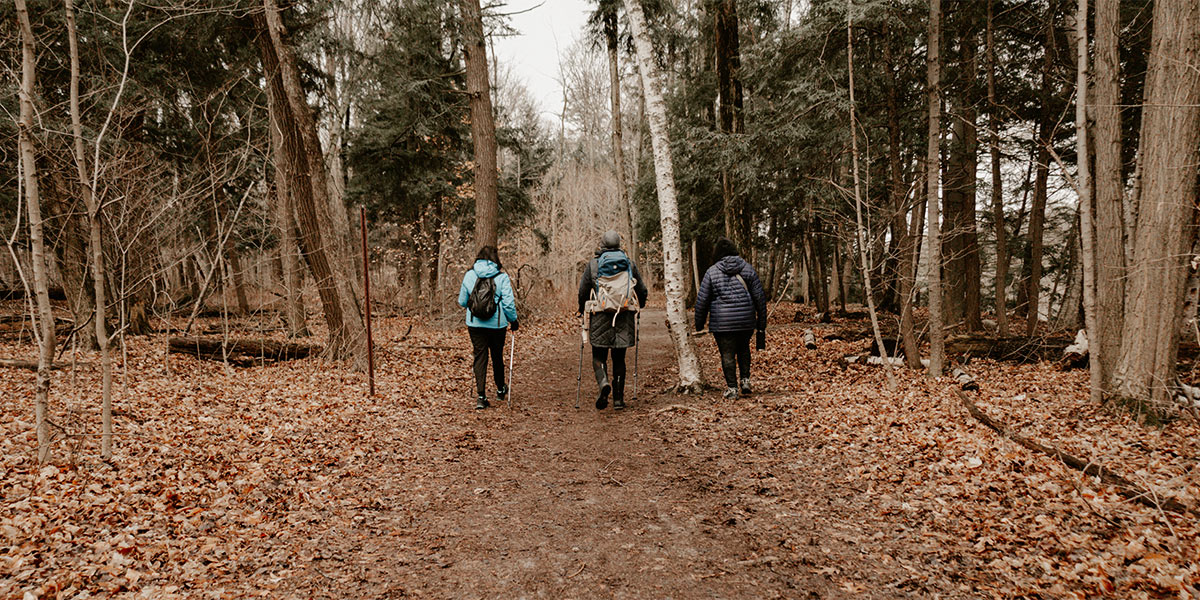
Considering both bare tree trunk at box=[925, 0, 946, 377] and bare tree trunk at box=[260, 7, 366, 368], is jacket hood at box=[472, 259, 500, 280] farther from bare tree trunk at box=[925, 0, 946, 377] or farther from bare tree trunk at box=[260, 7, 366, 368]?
bare tree trunk at box=[925, 0, 946, 377]

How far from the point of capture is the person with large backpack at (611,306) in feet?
23.4

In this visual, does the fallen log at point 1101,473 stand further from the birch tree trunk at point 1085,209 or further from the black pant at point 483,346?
the black pant at point 483,346

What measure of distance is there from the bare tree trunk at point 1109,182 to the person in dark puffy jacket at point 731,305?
3502 millimetres

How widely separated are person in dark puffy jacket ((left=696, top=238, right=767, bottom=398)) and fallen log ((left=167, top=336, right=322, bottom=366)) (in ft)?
24.9

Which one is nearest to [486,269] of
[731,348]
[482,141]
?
[731,348]

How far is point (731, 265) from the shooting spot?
293 inches

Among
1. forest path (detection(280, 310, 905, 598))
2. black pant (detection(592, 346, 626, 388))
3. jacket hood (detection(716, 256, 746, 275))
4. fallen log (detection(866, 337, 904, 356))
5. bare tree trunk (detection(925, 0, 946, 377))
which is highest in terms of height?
bare tree trunk (detection(925, 0, 946, 377))

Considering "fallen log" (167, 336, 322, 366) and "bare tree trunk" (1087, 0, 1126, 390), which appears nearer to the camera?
"bare tree trunk" (1087, 0, 1126, 390)

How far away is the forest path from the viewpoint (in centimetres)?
335

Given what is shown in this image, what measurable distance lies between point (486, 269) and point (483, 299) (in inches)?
15.4

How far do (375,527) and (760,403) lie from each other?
4.80 meters

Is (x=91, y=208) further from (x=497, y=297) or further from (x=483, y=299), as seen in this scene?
(x=497, y=297)

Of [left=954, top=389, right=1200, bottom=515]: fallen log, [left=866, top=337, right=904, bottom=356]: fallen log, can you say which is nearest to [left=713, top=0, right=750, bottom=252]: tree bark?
[left=866, top=337, right=904, bottom=356]: fallen log

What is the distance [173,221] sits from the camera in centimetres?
1035
